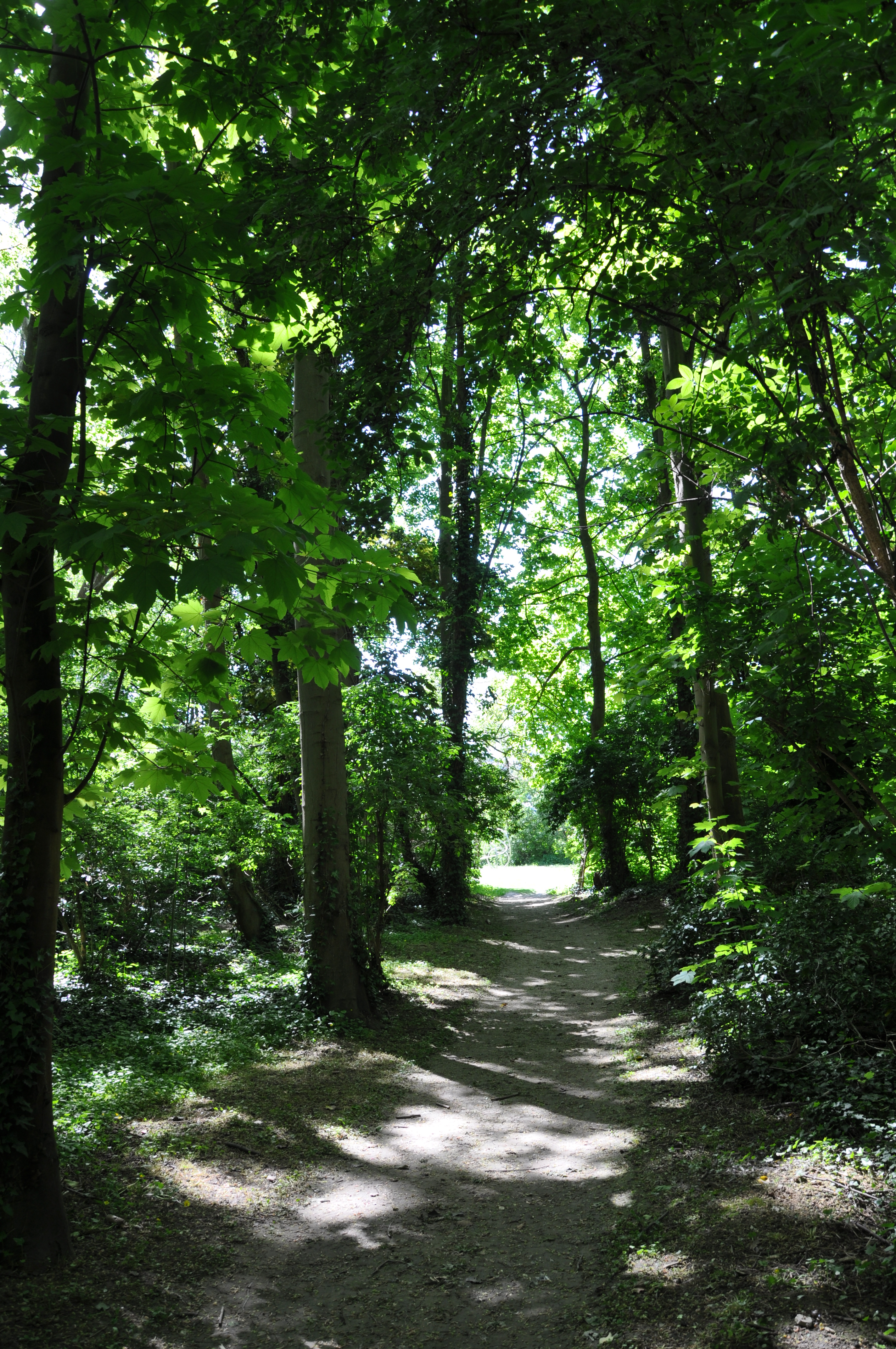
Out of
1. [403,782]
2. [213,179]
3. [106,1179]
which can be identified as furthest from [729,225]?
[403,782]

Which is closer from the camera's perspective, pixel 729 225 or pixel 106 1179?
pixel 729 225

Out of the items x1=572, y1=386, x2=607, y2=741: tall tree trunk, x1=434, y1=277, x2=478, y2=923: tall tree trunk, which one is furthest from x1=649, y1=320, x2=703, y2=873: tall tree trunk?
x1=434, y1=277, x2=478, y2=923: tall tree trunk

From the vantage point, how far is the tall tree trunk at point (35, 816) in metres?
3.71

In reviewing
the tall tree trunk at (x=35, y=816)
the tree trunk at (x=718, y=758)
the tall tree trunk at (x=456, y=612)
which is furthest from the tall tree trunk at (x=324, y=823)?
the tall tree trunk at (x=456, y=612)

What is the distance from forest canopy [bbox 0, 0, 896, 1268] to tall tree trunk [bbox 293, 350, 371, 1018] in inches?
5.3

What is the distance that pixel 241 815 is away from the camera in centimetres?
1019

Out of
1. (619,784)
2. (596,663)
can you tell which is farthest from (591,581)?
(619,784)

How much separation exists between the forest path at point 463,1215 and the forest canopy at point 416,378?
3.38ft

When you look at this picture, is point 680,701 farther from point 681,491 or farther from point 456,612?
point 681,491

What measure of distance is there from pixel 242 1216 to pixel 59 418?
13.7 feet

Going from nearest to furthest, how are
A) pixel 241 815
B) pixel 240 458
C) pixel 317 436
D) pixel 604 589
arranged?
pixel 240 458 → pixel 317 436 → pixel 241 815 → pixel 604 589

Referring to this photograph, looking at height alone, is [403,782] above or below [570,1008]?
above

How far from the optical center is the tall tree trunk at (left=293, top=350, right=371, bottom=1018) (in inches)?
334

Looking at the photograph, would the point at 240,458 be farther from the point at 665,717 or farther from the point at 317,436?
the point at 665,717
